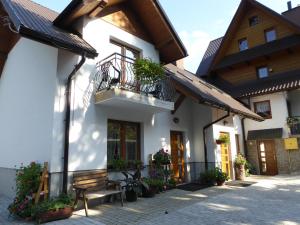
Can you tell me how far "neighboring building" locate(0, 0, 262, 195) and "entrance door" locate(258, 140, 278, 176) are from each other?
603 centimetres

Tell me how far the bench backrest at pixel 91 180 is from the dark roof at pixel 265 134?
37.2ft

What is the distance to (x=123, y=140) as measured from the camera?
348 inches

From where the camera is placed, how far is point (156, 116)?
10102 mm

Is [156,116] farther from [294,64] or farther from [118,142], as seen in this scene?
[294,64]

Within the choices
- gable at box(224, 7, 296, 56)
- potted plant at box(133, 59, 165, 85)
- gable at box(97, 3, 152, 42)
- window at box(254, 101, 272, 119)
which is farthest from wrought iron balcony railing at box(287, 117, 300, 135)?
potted plant at box(133, 59, 165, 85)

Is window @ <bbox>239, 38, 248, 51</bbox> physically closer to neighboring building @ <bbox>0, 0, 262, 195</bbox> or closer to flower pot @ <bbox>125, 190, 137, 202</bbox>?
neighboring building @ <bbox>0, 0, 262, 195</bbox>

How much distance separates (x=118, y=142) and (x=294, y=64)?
1344cm

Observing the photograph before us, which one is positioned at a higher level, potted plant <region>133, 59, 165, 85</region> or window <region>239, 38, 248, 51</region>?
window <region>239, 38, 248, 51</region>

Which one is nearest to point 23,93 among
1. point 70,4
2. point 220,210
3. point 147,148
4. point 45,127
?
point 45,127

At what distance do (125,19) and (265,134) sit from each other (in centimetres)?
1103

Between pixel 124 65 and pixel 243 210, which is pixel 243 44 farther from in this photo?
pixel 243 210

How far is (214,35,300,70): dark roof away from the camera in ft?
53.9

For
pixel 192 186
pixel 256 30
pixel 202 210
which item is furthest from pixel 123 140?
pixel 256 30

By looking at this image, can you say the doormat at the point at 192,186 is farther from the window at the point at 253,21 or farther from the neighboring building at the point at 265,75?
the window at the point at 253,21
